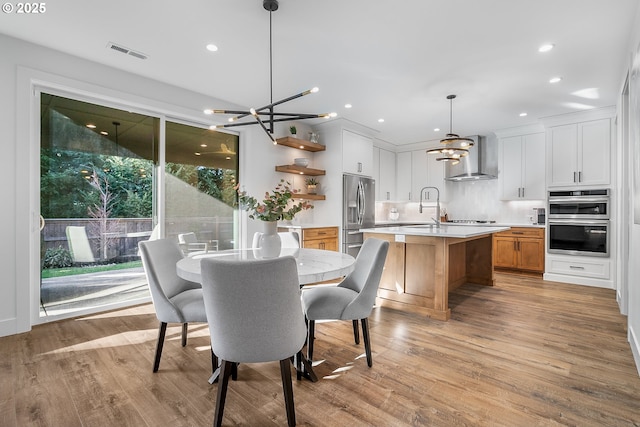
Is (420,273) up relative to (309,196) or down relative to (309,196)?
down

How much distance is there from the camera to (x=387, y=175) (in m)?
6.96

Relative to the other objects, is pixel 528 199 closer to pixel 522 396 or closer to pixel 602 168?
pixel 602 168

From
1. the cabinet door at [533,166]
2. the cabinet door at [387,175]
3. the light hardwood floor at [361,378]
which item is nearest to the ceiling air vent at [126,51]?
the light hardwood floor at [361,378]

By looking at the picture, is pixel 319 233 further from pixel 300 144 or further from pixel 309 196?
pixel 300 144

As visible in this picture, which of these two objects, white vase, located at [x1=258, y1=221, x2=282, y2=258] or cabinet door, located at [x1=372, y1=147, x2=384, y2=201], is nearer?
white vase, located at [x1=258, y1=221, x2=282, y2=258]

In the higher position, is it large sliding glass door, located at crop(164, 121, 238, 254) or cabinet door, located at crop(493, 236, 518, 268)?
large sliding glass door, located at crop(164, 121, 238, 254)

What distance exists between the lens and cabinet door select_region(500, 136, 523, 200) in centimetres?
571

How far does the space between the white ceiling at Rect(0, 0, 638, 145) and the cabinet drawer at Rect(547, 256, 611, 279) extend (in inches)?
89.0

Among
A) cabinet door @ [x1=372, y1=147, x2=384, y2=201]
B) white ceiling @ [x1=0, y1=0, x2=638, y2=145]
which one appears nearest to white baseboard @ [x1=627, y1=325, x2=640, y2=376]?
white ceiling @ [x1=0, y1=0, x2=638, y2=145]

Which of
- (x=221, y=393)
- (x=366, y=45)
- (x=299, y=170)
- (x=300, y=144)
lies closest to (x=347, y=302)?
(x=221, y=393)

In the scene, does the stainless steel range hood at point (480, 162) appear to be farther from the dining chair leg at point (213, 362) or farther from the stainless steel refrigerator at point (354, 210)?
the dining chair leg at point (213, 362)

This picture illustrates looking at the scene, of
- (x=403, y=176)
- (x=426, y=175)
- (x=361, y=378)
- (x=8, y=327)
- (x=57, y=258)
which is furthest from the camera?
(x=403, y=176)

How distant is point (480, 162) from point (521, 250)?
71.7 inches

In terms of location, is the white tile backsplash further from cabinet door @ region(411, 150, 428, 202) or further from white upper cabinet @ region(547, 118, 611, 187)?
white upper cabinet @ region(547, 118, 611, 187)
